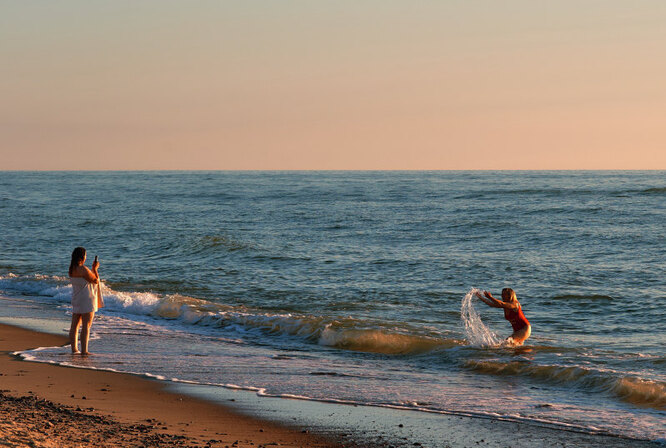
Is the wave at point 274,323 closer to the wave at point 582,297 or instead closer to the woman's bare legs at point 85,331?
the woman's bare legs at point 85,331

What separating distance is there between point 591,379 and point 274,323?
20.4 feet

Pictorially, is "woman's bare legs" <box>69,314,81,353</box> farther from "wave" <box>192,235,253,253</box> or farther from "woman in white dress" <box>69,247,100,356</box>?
"wave" <box>192,235,253,253</box>

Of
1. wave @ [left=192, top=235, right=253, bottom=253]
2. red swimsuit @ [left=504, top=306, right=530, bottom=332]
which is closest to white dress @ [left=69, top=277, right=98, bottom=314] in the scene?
red swimsuit @ [left=504, top=306, right=530, bottom=332]

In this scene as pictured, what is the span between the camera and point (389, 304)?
53.3 ft

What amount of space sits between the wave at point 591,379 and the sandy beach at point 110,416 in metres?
4.26

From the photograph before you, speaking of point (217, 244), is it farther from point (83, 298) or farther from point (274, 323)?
point (83, 298)

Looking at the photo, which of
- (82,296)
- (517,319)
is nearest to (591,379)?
(517,319)

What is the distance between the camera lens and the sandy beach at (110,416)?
20.8ft

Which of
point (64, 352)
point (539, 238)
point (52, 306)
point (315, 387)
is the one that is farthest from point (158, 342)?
point (539, 238)

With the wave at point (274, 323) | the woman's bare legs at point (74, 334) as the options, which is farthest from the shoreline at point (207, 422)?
the wave at point (274, 323)

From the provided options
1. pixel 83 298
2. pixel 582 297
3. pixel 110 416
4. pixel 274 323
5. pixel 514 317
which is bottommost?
pixel 274 323

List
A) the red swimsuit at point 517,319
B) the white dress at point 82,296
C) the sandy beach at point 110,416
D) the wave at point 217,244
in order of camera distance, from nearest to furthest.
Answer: the sandy beach at point 110,416 < the white dress at point 82,296 < the red swimsuit at point 517,319 < the wave at point 217,244

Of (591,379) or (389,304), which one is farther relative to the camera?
(389,304)

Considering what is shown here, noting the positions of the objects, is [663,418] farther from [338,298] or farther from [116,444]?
[338,298]
